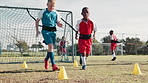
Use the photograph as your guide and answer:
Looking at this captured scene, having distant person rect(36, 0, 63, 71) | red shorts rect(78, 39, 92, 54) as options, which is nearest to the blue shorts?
distant person rect(36, 0, 63, 71)

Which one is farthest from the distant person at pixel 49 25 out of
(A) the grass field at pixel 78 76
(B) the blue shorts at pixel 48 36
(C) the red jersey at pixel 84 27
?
(C) the red jersey at pixel 84 27

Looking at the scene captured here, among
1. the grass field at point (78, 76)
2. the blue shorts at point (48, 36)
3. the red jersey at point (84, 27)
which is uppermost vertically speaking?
the red jersey at point (84, 27)

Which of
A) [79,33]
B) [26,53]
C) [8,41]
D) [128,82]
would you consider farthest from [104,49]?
[128,82]

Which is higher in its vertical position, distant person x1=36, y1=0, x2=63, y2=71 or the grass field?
distant person x1=36, y1=0, x2=63, y2=71

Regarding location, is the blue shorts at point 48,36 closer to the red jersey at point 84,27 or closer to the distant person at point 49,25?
the distant person at point 49,25

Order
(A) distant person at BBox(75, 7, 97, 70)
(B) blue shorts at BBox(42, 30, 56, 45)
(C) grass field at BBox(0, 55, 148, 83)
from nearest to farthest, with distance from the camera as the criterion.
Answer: (C) grass field at BBox(0, 55, 148, 83)
(B) blue shorts at BBox(42, 30, 56, 45)
(A) distant person at BBox(75, 7, 97, 70)

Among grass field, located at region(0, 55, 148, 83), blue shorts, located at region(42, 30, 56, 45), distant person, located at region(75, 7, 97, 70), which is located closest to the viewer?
grass field, located at region(0, 55, 148, 83)

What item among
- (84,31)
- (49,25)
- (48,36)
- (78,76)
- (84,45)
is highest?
(49,25)

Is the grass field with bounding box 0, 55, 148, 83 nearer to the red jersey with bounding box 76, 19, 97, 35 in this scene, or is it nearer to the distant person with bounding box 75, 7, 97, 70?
the distant person with bounding box 75, 7, 97, 70

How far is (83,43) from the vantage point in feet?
22.5

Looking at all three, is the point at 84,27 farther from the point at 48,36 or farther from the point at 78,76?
the point at 78,76

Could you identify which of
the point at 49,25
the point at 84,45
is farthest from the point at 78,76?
the point at 84,45

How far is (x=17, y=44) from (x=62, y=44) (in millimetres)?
3242

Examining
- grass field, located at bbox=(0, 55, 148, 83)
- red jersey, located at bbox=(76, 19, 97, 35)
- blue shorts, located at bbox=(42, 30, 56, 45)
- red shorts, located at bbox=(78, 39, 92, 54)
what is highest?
red jersey, located at bbox=(76, 19, 97, 35)
